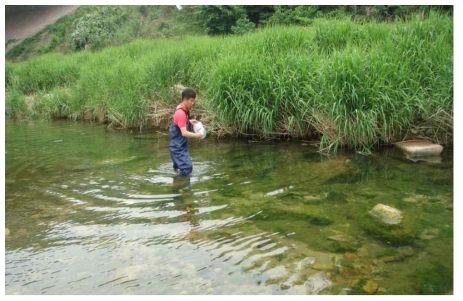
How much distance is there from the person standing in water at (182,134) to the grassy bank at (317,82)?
2177 millimetres

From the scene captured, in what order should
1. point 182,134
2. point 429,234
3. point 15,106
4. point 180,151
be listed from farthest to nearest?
point 15,106, point 180,151, point 182,134, point 429,234

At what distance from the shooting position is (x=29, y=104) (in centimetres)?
1562

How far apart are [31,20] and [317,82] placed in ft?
103

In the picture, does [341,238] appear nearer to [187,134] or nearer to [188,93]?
[187,134]

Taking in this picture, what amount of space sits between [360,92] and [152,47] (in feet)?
33.0

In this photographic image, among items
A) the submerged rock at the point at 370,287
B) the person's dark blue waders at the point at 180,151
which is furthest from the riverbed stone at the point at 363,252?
the person's dark blue waders at the point at 180,151

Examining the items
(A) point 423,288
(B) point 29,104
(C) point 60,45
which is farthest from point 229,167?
(C) point 60,45

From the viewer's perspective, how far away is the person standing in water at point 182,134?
5.77 m

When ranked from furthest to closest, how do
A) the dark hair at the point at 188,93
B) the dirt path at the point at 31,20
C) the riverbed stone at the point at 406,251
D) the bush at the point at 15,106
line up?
the dirt path at the point at 31,20 < the bush at the point at 15,106 < the dark hair at the point at 188,93 < the riverbed stone at the point at 406,251

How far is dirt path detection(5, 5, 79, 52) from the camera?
3023 centimetres

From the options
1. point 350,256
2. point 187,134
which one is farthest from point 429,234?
point 187,134

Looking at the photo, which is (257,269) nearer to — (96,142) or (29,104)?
(96,142)

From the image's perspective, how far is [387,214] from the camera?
4020mm

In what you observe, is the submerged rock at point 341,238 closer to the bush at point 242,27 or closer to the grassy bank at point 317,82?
the grassy bank at point 317,82
